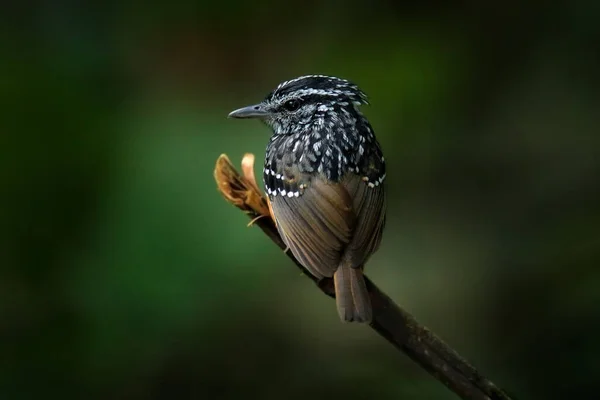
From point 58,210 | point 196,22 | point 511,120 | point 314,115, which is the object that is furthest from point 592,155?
point 58,210

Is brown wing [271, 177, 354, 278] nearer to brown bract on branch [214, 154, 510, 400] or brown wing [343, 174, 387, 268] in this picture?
brown wing [343, 174, 387, 268]

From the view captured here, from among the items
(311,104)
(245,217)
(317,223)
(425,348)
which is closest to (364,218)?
(317,223)

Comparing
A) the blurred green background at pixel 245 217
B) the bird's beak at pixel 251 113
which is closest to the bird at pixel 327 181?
the bird's beak at pixel 251 113

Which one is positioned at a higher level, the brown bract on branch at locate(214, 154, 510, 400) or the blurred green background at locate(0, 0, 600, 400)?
the blurred green background at locate(0, 0, 600, 400)

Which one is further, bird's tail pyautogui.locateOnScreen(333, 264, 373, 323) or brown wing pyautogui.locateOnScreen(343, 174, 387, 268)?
brown wing pyautogui.locateOnScreen(343, 174, 387, 268)

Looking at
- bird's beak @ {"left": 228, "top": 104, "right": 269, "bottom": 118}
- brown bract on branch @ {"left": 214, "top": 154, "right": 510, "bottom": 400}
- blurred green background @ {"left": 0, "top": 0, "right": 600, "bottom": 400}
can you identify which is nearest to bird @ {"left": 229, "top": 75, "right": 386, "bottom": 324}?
bird's beak @ {"left": 228, "top": 104, "right": 269, "bottom": 118}

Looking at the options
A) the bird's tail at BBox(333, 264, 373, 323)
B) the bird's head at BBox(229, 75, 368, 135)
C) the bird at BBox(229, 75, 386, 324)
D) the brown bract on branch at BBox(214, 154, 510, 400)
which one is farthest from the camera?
the bird's head at BBox(229, 75, 368, 135)

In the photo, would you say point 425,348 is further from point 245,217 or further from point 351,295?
point 245,217
